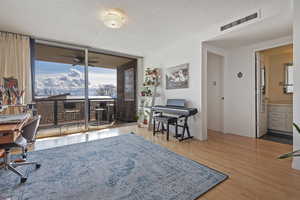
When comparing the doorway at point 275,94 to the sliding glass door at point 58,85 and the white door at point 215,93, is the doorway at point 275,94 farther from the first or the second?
the sliding glass door at point 58,85

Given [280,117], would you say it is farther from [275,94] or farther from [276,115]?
[275,94]

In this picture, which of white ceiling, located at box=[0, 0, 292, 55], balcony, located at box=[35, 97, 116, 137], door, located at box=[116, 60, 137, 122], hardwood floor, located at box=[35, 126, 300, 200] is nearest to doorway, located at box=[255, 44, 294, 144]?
hardwood floor, located at box=[35, 126, 300, 200]

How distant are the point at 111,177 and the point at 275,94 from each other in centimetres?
516

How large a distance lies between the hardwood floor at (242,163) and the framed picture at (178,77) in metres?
1.50

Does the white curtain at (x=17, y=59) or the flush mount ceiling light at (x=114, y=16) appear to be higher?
the flush mount ceiling light at (x=114, y=16)

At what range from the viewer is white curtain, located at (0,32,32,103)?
9.99 ft

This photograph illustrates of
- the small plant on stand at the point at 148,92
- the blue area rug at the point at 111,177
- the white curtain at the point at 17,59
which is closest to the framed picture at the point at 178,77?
the small plant on stand at the point at 148,92

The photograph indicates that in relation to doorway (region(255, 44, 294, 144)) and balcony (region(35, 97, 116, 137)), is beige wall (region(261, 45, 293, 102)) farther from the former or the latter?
balcony (region(35, 97, 116, 137))

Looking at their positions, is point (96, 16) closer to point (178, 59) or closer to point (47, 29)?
point (47, 29)

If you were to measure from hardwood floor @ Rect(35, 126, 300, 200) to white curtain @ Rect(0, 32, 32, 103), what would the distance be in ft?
4.78

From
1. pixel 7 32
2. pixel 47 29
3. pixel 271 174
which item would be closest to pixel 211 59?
pixel 271 174

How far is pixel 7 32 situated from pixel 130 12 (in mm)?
2969

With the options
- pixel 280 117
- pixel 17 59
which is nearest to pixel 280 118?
pixel 280 117

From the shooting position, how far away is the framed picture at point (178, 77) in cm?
361
